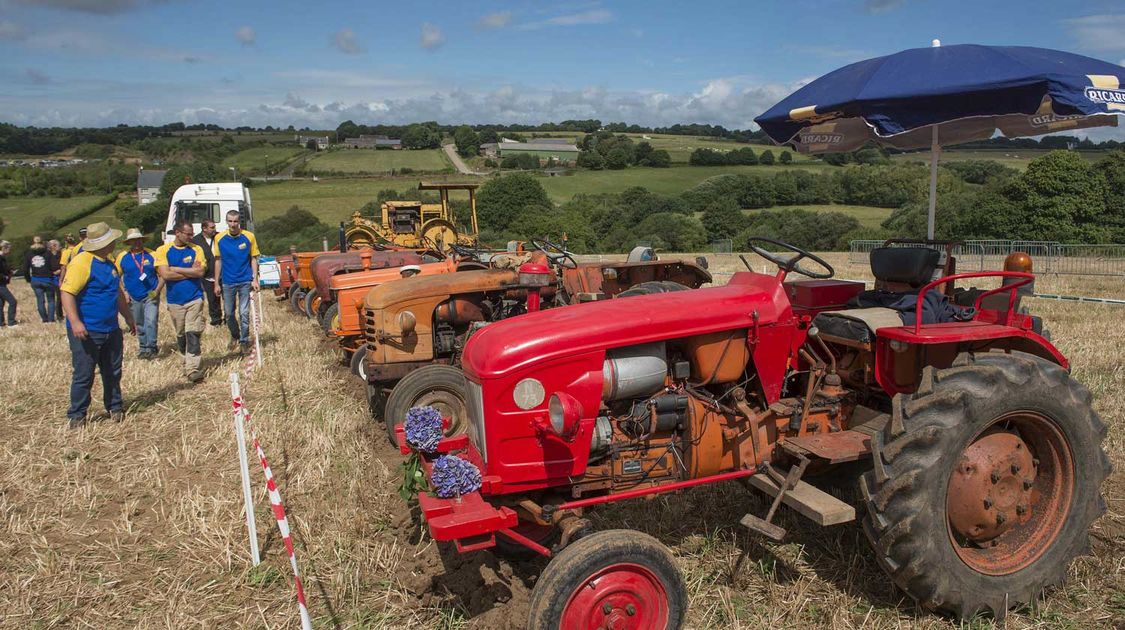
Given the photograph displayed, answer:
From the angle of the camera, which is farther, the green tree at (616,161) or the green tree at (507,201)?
the green tree at (616,161)

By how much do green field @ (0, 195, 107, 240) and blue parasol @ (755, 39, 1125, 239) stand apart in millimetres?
40617

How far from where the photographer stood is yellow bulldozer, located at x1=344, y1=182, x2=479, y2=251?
14094 mm

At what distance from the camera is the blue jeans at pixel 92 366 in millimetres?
5941

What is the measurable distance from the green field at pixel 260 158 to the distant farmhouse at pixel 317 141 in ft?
5.88

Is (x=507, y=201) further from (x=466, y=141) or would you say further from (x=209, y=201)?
(x=466, y=141)

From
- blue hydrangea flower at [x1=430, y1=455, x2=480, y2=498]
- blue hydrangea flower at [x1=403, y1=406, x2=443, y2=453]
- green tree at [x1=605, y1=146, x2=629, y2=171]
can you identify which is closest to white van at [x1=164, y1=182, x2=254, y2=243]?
blue hydrangea flower at [x1=403, y1=406, x2=443, y2=453]

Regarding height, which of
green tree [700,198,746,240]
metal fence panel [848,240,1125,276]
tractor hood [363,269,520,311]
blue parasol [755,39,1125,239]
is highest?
blue parasol [755,39,1125,239]

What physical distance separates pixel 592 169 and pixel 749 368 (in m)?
45.7

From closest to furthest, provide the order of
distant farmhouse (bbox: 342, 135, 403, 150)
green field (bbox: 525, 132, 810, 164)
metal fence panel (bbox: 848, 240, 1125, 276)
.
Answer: metal fence panel (bbox: 848, 240, 1125, 276)
green field (bbox: 525, 132, 810, 164)
distant farmhouse (bbox: 342, 135, 403, 150)

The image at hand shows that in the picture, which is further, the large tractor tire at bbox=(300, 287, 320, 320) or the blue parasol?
the large tractor tire at bbox=(300, 287, 320, 320)

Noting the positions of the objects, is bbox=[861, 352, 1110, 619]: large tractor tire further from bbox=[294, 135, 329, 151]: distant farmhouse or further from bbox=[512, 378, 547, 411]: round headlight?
bbox=[294, 135, 329, 151]: distant farmhouse

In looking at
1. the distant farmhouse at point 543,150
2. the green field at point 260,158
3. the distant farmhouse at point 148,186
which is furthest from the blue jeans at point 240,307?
the distant farmhouse at point 543,150

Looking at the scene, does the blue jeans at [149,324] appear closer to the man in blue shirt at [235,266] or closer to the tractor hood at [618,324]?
the man in blue shirt at [235,266]

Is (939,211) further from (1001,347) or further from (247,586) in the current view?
(247,586)
